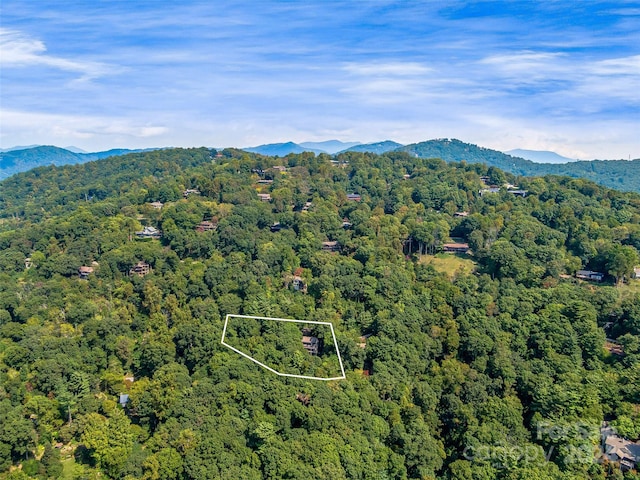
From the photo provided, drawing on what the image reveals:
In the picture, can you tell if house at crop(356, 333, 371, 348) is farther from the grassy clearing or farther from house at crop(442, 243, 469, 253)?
house at crop(442, 243, 469, 253)

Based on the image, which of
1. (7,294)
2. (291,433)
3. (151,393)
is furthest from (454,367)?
(7,294)

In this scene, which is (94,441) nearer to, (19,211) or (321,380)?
(321,380)

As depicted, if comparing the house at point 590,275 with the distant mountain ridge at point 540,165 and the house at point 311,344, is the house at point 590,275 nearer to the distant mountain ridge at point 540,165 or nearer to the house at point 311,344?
the house at point 311,344

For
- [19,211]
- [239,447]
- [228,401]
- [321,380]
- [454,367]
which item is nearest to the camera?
[239,447]

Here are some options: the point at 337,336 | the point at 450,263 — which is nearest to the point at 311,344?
the point at 337,336

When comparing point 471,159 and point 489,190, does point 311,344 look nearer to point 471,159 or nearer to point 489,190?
point 489,190

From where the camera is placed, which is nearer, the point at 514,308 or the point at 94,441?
the point at 94,441

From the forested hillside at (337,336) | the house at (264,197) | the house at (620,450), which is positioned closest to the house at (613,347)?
the forested hillside at (337,336)
